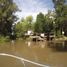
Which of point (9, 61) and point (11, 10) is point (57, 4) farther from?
point (9, 61)

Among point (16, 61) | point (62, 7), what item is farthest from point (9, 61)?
point (62, 7)

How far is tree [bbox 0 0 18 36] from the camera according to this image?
34.9m

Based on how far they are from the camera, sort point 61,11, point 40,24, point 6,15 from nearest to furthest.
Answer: point 6,15 → point 61,11 → point 40,24

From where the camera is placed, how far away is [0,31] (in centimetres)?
3700

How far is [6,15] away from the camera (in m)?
35.5

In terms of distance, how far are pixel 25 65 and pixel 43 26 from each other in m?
46.2

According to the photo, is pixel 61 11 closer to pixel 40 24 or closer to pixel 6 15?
pixel 6 15

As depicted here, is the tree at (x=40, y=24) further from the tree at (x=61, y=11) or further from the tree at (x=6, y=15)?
the tree at (x=6, y=15)

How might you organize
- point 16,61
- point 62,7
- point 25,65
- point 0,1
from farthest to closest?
point 62,7
point 0,1
point 16,61
point 25,65

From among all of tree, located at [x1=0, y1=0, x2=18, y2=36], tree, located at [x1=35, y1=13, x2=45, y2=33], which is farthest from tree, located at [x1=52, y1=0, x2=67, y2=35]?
tree, located at [x1=35, y1=13, x2=45, y2=33]

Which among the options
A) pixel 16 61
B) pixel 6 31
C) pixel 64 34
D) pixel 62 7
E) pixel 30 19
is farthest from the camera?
pixel 30 19

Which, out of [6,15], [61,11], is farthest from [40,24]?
[6,15]

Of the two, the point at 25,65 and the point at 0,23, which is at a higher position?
the point at 0,23

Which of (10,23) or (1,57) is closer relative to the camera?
(1,57)
